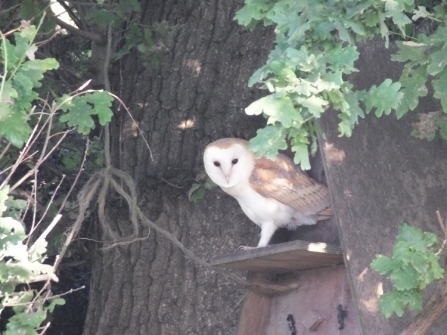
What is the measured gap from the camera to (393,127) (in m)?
3.80

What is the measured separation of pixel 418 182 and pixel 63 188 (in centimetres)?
220

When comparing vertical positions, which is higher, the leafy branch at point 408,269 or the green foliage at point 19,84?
the green foliage at point 19,84

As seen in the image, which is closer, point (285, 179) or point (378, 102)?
point (378, 102)

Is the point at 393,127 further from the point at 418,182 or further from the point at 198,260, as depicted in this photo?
the point at 198,260

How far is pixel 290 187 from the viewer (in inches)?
154

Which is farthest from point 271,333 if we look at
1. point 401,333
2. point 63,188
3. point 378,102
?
point 63,188

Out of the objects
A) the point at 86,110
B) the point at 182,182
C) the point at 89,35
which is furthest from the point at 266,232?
the point at 89,35

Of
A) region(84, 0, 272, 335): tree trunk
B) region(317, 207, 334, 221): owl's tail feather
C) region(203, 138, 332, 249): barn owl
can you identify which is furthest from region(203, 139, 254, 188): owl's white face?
region(84, 0, 272, 335): tree trunk

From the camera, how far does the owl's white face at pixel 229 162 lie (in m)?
4.00

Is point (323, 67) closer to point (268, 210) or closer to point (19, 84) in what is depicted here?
point (19, 84)

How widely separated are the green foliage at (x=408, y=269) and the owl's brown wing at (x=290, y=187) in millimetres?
824

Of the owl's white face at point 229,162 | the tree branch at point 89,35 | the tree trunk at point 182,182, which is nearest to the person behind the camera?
the owl's white face at point 229,162

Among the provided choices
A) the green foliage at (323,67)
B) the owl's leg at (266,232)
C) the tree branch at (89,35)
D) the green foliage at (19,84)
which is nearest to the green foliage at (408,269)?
the green foliage at (323,67)

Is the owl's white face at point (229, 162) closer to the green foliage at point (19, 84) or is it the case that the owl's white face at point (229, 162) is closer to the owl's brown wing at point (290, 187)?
the owl's brown wing at point (290, 187)
